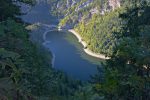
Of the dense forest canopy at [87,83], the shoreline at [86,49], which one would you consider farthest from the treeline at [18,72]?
the shoreline at [86,49]

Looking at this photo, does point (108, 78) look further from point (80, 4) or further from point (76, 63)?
point (80, 4)

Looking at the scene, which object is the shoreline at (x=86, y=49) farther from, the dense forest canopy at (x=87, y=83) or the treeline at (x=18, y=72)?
the treeline at (x=18, y=72)

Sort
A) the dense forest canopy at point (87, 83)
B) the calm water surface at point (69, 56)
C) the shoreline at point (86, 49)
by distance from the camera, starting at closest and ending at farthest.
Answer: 1. the dense forest canopy at point (87, 83)
2. the calm water surface at point (69, 56)
3. the shoreline at point (86, 49)

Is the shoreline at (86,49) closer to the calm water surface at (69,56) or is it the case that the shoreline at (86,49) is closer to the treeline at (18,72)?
the calm water surface at (69,56)

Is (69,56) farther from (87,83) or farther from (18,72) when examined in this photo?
(18,72)

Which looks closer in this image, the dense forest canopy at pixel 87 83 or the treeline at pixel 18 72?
the treeline at pixel 18 72

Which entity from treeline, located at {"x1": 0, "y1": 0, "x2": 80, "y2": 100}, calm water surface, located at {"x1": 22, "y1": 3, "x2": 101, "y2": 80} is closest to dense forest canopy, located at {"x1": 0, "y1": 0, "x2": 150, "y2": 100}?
treeline, located at {"x1": 0, "y1": 0, "x2": 80, "y2": 100}

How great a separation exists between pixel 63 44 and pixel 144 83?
9292 cm

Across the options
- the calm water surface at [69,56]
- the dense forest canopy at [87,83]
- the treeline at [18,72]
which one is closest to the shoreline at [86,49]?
the calm water surface at [69,56]

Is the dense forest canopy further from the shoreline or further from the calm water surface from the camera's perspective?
the shoreline

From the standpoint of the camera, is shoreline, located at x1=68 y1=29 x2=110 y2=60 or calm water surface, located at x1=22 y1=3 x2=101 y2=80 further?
shoreline, located at x1=68 y1=29 x2=110 y2=60

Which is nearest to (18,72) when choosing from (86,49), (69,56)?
(69,56)

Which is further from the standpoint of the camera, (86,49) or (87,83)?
(86,49)

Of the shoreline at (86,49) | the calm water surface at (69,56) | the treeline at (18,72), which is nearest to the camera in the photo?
the treeline at (18,72)
